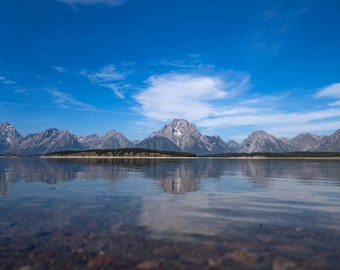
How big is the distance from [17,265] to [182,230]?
33.8 feet

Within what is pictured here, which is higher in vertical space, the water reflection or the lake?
the water reflection

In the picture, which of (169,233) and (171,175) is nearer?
(169,233)

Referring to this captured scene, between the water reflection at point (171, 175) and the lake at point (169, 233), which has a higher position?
the water reflection at point (171, 175)

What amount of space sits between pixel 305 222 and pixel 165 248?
1250 centimetres

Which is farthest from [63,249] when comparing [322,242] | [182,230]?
[322,242]

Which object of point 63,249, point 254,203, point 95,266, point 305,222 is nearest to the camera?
point 95,266

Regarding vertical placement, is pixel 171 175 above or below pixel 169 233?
above

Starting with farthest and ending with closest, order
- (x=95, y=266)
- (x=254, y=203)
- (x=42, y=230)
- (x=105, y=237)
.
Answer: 1. (x=254, y=203)
2. (x=42, y=230)
3. (x=105, y=237)
4. (x=95, y=266)

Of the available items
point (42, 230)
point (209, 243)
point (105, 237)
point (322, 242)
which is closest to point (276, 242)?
point (322, 242)

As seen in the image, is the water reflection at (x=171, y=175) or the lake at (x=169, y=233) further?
the water reflection at (x=171, y=175)

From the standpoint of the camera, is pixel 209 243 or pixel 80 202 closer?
pixel 209 243

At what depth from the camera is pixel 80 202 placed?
31.7 m

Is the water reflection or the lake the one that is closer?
the lake

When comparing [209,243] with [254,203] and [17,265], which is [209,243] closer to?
[17,265]
